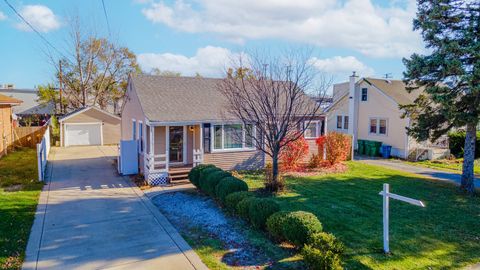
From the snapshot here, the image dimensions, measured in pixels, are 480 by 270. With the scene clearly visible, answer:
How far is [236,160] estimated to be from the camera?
15477 millimetres

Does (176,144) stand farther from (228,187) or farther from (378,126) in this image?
(378,126)

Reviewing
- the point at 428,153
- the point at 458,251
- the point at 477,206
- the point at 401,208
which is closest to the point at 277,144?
the point at 401,208

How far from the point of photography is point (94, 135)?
93.4 feet

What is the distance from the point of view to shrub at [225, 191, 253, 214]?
28.3 ft

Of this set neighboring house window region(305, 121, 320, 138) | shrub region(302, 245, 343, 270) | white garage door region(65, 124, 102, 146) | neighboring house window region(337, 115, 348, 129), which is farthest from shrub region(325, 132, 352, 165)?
white garage door region(65, 124, 102, 146)

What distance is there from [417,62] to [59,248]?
1244 centimetres

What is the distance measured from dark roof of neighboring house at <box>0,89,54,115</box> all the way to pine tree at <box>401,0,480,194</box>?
1729 inches

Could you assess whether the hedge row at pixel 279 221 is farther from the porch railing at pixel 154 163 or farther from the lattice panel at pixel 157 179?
the porch railing at pixel 154 163

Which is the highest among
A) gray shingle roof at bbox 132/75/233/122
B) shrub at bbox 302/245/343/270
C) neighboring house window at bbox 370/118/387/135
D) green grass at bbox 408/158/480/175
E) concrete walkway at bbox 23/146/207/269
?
gray shingle roof at bbox 132/75/233/122

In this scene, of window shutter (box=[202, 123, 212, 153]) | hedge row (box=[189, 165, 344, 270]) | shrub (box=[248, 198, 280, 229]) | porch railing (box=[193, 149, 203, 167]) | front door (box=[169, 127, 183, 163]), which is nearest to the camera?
hedge row (box=[189, 165, 344, 270])

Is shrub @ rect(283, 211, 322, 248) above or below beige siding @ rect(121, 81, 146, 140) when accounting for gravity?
below

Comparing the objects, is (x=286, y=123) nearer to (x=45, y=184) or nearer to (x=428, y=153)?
(x=45, y=184)

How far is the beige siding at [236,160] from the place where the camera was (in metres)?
14.9

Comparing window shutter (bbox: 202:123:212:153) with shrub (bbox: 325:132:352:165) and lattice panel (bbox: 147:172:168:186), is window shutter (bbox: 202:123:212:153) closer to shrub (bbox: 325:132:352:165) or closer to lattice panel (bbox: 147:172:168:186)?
lattice panel (bbox: 147:172:168:186)
